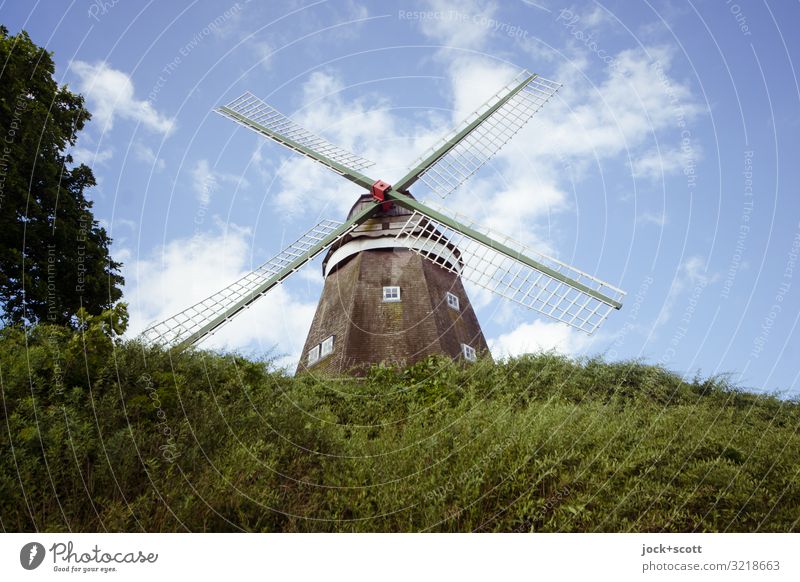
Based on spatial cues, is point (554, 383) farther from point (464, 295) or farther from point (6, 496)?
point (6, 496)

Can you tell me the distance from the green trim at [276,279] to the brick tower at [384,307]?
51 cm

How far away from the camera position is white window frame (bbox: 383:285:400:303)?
53.6 ft

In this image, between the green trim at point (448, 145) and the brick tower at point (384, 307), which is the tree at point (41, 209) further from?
the green trim at point (448, 145)

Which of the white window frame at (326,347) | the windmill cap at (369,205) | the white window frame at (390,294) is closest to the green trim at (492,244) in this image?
the windmill cap at (369,205)

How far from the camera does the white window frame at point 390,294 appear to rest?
1634cm

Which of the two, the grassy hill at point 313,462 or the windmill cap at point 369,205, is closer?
the grassy hill at point 313,462

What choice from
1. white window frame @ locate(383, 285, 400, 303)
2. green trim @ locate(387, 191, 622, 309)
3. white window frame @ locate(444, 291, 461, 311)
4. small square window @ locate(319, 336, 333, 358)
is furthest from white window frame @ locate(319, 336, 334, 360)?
green trim @ locate(387, 191, 622, 309)

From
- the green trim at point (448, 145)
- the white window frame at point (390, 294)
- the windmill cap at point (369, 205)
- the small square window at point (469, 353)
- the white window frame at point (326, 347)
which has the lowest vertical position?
the small square window at point (469, 353)

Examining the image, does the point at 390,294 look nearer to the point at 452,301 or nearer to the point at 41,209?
the point at 452,301

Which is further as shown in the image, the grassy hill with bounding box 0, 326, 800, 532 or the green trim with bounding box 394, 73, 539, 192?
the green trim with bounding box 394, 73, 539, 192

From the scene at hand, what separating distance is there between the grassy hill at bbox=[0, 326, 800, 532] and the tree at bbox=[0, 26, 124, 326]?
3334mm

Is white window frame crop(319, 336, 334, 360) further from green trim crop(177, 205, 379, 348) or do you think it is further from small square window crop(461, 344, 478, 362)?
small square window crop(461, 344, 478, 362)

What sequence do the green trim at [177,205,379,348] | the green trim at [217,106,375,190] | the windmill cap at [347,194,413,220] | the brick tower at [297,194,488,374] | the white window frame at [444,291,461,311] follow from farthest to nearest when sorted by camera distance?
1. the green trim at [217,106,375,190]
2. the windmill cap at [347,194,413,220]
3. the white window frame at [444,291,461,311]
4. the brick tower at [297,194,488,374]
5. the green trim at [177,205,379,348]
